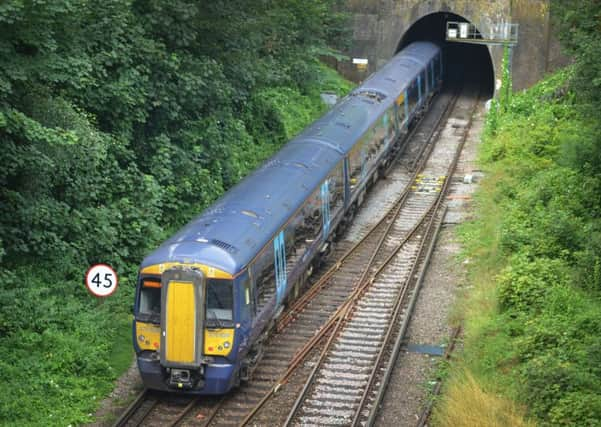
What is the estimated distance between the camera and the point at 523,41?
35.2 metres

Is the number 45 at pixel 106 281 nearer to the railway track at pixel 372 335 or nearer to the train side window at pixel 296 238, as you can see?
the train side window at pixel 296 238

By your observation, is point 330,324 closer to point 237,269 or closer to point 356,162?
point 237,269

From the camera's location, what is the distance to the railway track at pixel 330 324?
13.8 m

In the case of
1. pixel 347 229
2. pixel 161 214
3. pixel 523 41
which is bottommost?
pixel 347 229

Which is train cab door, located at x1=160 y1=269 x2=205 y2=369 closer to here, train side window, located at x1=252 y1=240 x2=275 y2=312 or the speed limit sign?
train side window, located at x1=252 y1=240 x2=275 y2=312

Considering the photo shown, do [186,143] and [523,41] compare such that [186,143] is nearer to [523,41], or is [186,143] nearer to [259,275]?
[259,275]

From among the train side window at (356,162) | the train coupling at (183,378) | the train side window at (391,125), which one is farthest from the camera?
the train side window at (391,125)

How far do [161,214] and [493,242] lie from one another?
25.6 ft

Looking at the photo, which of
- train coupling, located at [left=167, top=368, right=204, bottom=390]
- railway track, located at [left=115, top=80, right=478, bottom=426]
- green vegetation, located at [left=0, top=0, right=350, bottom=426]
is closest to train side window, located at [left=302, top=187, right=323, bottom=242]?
railway track, located at [left=115, top=80, right=478, bottom=426]

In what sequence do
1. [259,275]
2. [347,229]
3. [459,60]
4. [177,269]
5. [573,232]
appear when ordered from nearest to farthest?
1. [177,269]
2. [259,275]
3. [573,232]
4. [347,229]
5. [459,60]

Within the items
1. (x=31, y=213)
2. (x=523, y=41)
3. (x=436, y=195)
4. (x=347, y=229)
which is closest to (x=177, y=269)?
(x=31, y=213)

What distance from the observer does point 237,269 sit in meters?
13.7

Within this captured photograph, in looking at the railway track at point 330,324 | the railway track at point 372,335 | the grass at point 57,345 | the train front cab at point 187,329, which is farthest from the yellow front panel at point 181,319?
the railway track at point 372,335

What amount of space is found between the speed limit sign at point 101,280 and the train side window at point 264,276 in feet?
9.03
